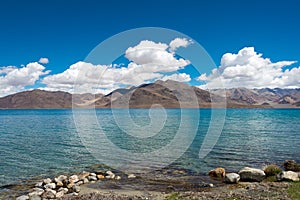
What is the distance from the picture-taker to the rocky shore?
64.6 ft

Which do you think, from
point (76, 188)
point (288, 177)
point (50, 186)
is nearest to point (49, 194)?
point (76, 188)

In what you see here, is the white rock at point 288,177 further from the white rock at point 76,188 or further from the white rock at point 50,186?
the white rock at point 50,186

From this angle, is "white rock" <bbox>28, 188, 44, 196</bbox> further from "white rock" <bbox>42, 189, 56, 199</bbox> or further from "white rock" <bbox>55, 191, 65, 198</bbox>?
"white rock" <bbox>55, 191, 65, 198</bbox>

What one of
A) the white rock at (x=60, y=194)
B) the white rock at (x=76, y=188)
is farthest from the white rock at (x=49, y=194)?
the white rock at (x=76, y=188)

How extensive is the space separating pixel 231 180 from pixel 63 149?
31.5 meters

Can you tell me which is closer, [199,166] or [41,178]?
[41,178]

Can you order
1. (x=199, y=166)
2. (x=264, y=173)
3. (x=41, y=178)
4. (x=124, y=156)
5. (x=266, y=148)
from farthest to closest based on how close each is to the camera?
1. (x=266, y=148)
2. (x=124, y=156)
3. (x=199, y=166)
4. (x=41, y=178)
5. (x=264, y=173)

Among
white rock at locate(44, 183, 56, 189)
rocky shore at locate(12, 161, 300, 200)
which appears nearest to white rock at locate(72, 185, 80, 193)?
rocky shore at locate(12, 161, 300, 200)

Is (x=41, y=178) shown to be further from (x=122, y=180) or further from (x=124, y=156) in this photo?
(x=124, y=156)

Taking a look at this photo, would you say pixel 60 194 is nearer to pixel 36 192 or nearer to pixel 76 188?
pixel 76 188

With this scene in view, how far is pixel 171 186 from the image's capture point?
2395 cm

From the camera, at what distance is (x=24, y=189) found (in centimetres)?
2430

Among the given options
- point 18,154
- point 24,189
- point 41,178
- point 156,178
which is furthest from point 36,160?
point 156,178

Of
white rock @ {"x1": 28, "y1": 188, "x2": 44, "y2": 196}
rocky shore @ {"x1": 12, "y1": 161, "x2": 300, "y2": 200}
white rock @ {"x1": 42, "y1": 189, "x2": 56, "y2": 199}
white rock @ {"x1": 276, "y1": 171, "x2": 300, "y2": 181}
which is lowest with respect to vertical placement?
white rock @ {"x1": 28, "y1": 188, "x2": 44, "y2": 196}
